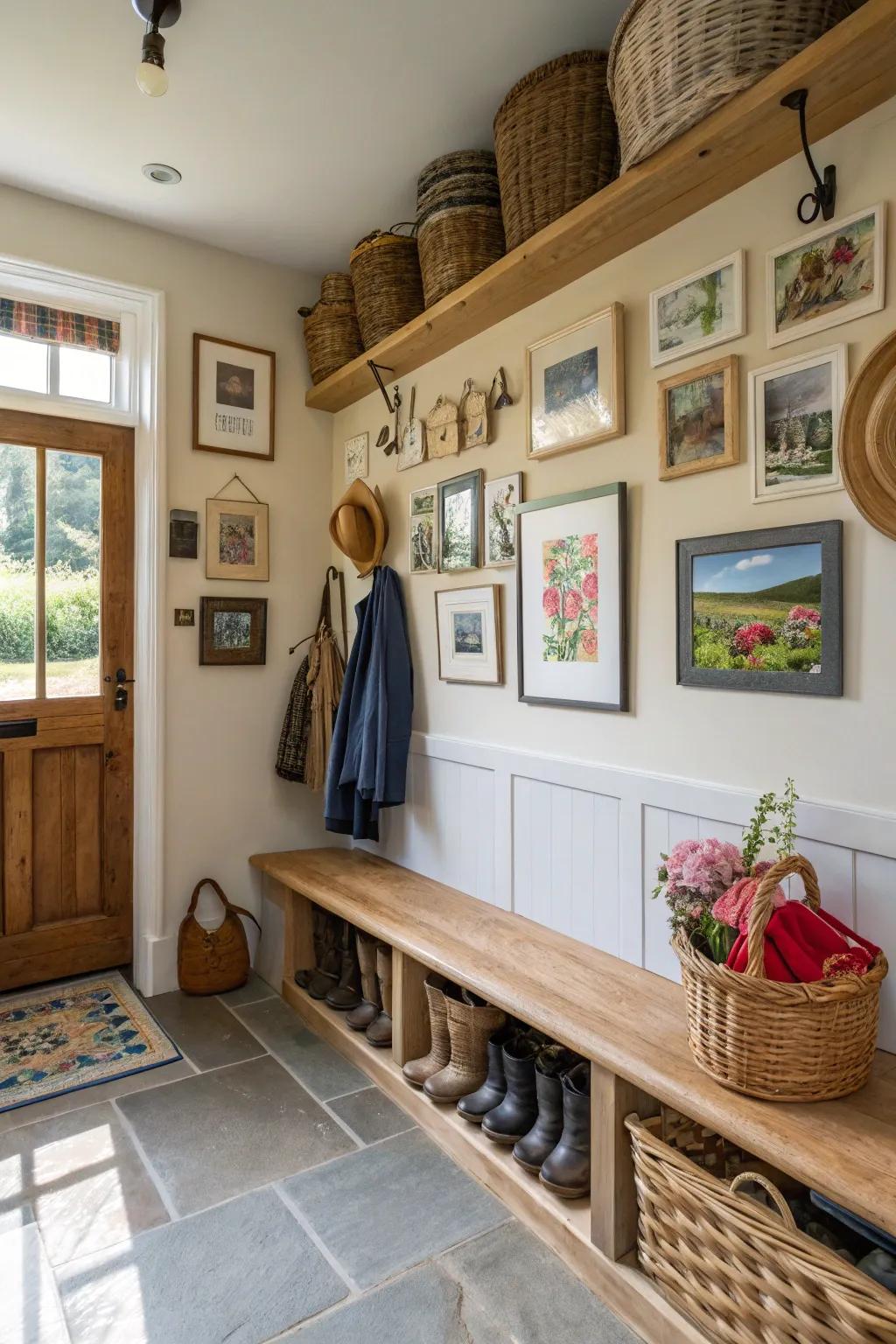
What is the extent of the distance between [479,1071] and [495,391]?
1923 millimetres

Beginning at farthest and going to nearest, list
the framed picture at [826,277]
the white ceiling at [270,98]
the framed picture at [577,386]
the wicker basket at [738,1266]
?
the framed picture at [577,386]
the white ceiling at [270,98]
the framed picture at [826,277]
the wicker basket at [738,1266]

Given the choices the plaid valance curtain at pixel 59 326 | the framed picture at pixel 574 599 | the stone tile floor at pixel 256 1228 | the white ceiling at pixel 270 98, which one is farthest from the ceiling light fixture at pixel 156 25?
the stone tile floor at pixel 256 1228

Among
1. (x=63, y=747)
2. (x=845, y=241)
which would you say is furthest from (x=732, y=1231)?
(x=63, y=747)

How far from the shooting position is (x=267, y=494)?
317 cm

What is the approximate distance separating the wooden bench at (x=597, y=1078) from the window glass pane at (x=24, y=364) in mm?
1966

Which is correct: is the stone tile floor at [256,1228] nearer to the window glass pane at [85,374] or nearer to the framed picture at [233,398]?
the framed picture at [233,398]

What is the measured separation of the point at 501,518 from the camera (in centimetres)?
242

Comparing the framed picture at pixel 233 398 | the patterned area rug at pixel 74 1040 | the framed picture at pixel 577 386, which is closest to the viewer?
the framed picture at pixel 577 386

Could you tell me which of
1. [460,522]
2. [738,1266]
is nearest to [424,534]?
[460,522]

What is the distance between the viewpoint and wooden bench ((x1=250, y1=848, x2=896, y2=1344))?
126 cm

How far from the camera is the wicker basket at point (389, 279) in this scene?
2672 mm

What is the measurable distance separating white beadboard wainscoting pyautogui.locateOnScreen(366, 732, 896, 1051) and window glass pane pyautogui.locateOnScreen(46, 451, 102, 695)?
1242mm

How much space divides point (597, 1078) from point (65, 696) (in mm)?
2209

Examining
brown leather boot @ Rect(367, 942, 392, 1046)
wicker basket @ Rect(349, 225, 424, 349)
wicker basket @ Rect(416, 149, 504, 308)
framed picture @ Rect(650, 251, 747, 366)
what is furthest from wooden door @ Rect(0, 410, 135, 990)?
framed picture @ Rect(650, 251, 747, 366)
